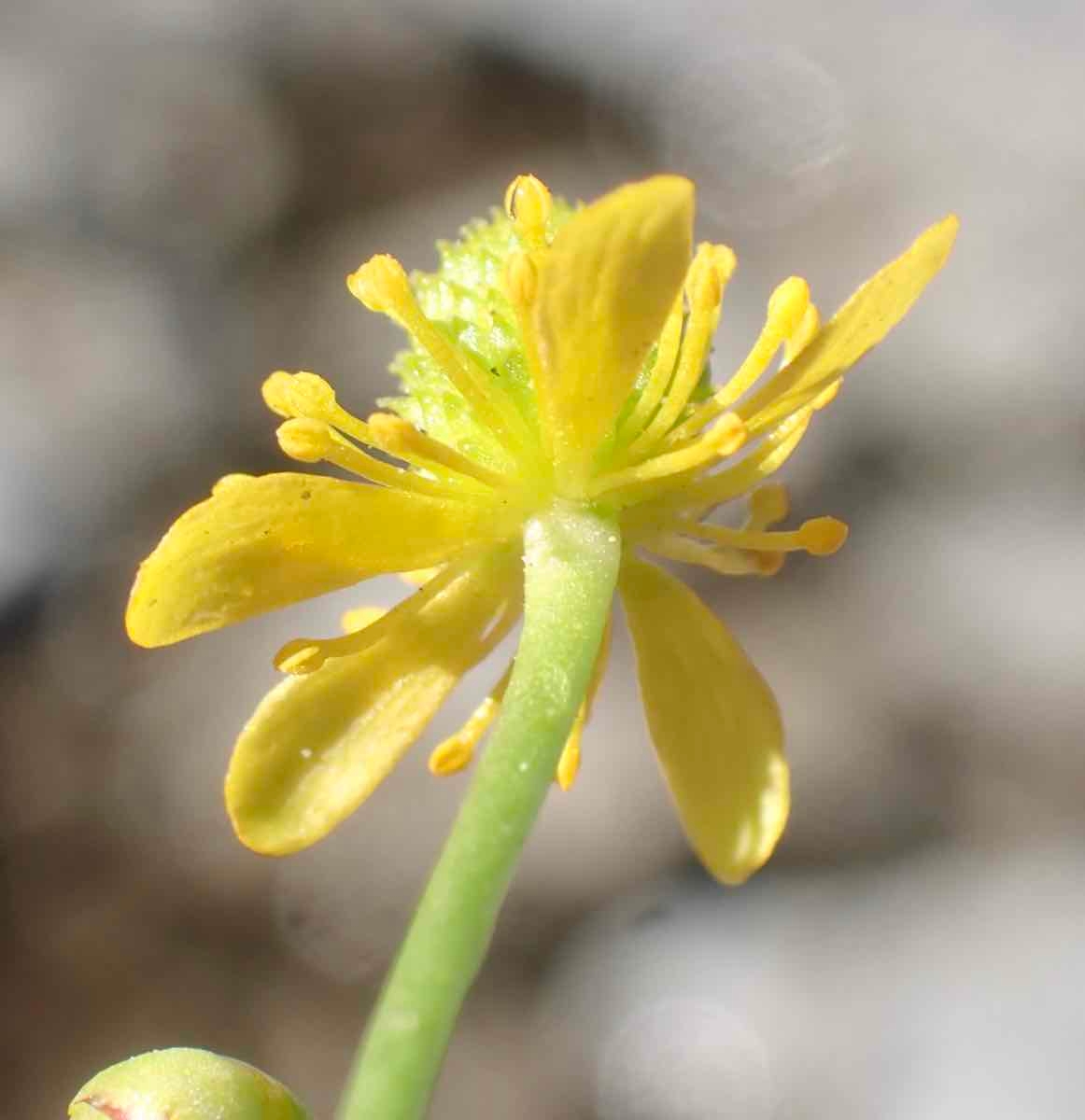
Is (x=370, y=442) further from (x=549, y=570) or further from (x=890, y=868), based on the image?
(x=890, y=868)

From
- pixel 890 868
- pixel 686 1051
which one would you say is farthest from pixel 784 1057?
pixel 890 868

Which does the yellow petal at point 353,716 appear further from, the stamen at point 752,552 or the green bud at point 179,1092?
the green bud at point 179,1092

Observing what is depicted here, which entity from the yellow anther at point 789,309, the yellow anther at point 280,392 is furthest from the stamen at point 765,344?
the yellow anther at point 280,392

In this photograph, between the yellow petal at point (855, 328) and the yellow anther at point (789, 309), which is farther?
the yellow anther at point (789, 309)

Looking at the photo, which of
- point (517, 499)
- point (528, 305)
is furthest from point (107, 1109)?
point (528, 305)

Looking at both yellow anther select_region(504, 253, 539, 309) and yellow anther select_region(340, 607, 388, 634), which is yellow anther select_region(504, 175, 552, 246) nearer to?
yellow anther select_region(504, 253, 539, 309)

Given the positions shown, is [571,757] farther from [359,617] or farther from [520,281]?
[520,281]
